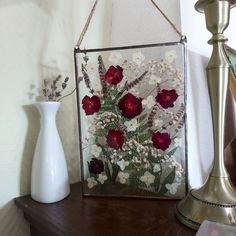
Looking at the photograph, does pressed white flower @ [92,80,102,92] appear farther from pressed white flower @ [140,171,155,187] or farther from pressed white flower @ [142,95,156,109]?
pressed white flower @ [140,171,155,187]

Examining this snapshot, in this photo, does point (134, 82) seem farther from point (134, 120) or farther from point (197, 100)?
point (197, 100)

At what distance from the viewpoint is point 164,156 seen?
688 millimetres

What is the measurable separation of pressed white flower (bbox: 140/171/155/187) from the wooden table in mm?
52

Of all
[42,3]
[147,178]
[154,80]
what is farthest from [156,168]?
[42,3]

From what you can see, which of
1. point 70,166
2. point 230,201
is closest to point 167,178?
point 230,201

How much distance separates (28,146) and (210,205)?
541 millimetres

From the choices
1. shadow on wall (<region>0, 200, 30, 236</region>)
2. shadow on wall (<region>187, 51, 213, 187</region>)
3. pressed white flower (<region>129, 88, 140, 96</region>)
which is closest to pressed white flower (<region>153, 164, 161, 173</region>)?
shadow on wall (<region>187, 51, 213, 187</region>)

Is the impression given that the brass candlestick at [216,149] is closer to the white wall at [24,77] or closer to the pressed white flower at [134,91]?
the pressed white flower at [134,91]

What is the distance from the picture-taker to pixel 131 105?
685 mm

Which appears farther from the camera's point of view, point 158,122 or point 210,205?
point 158,122

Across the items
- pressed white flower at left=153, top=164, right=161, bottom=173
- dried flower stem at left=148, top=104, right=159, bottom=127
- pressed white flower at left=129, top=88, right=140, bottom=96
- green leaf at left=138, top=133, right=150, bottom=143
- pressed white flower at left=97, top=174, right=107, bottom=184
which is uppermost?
pressed white flower at left=129, top=88, right=140, bottom=96

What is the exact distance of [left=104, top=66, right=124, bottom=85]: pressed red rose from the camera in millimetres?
692

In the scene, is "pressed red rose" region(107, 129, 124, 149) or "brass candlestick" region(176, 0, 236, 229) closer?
"brass candlestick" region(176, 0, 236, 229)

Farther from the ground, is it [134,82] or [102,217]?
[134,82]
